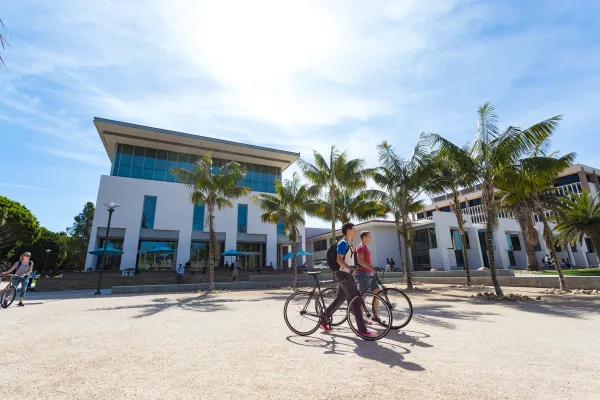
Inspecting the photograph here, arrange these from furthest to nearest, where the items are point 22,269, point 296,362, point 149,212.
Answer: point 149,212
point 22,269
point 296,362

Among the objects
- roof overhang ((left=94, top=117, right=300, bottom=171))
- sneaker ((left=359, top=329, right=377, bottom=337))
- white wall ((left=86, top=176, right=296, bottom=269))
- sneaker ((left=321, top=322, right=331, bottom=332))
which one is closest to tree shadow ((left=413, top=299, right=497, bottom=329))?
sneaker ((left=359, top=329, right=377, bottom=337))

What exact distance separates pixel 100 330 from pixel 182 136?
27866 millimetres

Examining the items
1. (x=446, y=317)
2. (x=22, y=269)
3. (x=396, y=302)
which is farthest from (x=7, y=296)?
(x=446, y=317)

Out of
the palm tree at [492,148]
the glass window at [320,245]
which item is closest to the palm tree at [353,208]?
the palm tree at [492,148]

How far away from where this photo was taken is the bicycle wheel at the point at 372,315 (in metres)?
4.72

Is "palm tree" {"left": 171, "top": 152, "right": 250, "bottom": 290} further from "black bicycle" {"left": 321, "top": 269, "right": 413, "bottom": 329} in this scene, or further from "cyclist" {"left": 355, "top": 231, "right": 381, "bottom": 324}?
"cyclist" {"left": 355, "top": 231, "right": 381, "bottom": 324}

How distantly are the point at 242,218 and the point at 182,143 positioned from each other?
10.5m

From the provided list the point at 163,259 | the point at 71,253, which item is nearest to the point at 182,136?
the point at 163,259

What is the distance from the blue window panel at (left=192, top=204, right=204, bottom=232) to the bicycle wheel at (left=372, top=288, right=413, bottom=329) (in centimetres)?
2792

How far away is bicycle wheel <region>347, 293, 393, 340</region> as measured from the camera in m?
4.72

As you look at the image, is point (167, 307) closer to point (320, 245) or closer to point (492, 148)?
point (492, 148)

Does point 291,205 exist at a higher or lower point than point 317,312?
higher

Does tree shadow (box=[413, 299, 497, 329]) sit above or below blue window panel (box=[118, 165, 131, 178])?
below

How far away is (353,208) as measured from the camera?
21.8 m
